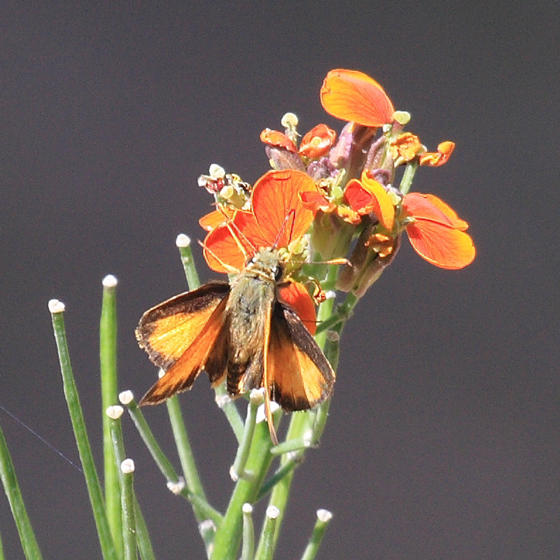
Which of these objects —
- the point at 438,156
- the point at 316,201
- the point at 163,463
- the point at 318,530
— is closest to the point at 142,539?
the point at 163,463

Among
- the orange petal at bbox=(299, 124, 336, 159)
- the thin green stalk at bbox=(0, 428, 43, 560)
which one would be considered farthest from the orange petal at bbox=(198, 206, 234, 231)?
the thin green stalk at bbox=(0, 428, 43, 560)

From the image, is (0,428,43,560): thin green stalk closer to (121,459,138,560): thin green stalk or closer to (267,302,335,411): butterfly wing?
(121,459,138,560): thin green stalk

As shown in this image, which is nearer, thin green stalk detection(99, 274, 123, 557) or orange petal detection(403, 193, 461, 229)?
orange petal detection(403, 193, 461, 229)

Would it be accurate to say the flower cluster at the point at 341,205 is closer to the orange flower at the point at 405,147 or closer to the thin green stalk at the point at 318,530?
the orange flower at the point at 405,147

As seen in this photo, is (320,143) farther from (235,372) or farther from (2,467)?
(2,467)

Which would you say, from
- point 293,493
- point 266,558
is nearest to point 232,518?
point 266,558

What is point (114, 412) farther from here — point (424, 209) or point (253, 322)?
point (424, 209)
